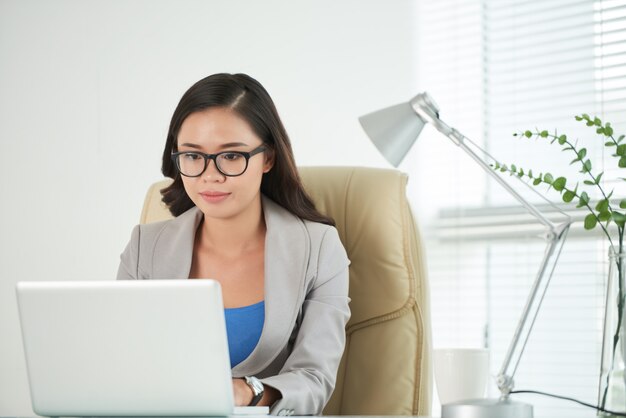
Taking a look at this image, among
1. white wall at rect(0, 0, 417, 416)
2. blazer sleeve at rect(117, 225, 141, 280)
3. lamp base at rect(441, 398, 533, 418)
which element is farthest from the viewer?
white wall at rect(0, 0, 417, 416)

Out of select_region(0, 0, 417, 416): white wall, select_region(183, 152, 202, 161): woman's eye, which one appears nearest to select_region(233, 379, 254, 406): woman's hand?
select_region(183, 152, 202, 161): woman's eye

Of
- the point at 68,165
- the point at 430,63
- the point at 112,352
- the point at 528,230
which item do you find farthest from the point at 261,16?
the point at 112,352

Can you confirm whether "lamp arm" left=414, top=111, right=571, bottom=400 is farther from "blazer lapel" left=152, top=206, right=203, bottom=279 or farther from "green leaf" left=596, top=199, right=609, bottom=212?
"blazer lapel" left=152, top=206, right=203, bottom=279

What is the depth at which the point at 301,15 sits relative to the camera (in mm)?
2949

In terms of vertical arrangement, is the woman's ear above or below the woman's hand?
above

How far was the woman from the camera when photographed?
1729 millimetres

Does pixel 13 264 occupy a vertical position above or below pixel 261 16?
below

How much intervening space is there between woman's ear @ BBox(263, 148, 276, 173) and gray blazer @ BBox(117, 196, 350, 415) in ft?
0.30

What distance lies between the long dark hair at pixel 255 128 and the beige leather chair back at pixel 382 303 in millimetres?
95

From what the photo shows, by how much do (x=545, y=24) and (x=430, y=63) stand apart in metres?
0.40

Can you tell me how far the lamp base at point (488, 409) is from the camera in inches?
39.9

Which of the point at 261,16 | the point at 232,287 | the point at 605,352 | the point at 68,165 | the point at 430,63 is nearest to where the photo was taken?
the point at 605,352

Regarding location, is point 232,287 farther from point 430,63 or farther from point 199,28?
point 199,28

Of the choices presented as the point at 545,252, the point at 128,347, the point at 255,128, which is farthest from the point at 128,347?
the point at 255,128
